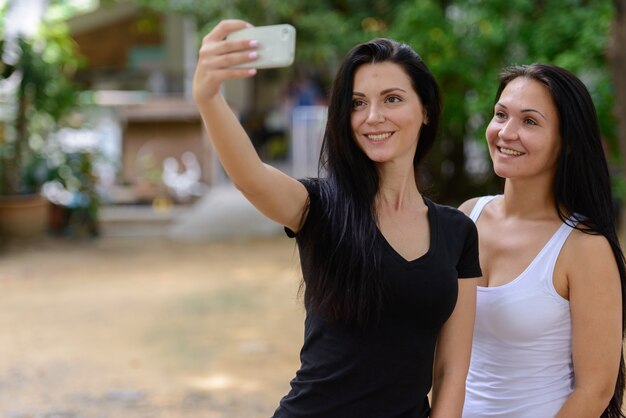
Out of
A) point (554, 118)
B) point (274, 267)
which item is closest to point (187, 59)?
point (274, 267)

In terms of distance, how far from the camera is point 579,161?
1671mm

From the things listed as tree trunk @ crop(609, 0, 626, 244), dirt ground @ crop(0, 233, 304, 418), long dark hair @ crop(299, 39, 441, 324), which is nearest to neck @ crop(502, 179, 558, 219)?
long dark hair @ crop(299, 39, 441, 324)

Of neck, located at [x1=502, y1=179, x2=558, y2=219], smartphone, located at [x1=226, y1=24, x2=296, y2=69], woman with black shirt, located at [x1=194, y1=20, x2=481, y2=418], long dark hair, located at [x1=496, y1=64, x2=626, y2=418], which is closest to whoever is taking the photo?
smartphone, located at [x1=226, y1=24, x2=296, y2=69]

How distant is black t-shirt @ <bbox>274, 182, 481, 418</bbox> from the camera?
1.44 metres

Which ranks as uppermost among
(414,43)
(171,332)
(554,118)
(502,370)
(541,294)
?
(414,43)

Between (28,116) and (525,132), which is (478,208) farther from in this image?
(28,116)

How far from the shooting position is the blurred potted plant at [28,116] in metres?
9.87

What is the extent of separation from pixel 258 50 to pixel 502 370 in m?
0.88

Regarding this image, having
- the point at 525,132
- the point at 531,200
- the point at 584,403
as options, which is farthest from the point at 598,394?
the point at 525,132

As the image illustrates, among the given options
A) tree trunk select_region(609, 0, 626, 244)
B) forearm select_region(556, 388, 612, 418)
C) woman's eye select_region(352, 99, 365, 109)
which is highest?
tree trunk select_region(609, 0, 626, 244)

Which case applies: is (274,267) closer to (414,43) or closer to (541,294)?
(414,43)

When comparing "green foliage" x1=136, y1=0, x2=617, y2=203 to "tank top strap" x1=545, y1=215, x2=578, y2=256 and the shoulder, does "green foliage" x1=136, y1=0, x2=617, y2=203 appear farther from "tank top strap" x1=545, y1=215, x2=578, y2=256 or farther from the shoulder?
the shoulder

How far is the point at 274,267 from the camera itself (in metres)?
A: 8.47

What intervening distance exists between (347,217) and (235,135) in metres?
0.28
